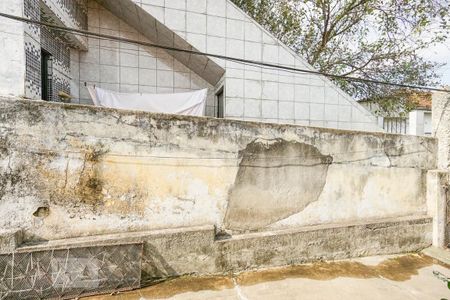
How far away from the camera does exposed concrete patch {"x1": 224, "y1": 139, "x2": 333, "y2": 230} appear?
4.03m

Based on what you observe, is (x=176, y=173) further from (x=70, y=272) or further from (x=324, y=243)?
(x=324, y=243)

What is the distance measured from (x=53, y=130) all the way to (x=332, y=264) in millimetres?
4441

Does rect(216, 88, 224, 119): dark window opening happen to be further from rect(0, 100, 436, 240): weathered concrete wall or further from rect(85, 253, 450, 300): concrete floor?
rect(85, 253, 450, 300): concrete floor

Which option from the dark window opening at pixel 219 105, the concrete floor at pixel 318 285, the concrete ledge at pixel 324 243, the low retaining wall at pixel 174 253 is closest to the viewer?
the low retaining wall at pixel 174 253

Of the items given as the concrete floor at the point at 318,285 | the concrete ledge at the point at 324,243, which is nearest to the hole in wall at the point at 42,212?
the concrete floor at the point at 318,285

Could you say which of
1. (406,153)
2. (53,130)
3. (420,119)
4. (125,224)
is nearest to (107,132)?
(53,130)

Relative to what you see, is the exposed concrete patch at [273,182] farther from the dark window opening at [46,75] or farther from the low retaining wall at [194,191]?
the dark window opening at [46,75]

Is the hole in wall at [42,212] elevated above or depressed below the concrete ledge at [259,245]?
above

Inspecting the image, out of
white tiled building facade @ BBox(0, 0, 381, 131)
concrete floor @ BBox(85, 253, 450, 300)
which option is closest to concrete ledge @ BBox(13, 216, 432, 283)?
concrete floor @ BBox(85, 253, 450, 300)

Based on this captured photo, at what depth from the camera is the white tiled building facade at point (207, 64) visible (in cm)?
504

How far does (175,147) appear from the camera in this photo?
364 centimetres

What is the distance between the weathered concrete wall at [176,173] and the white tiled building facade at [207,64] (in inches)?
50.1

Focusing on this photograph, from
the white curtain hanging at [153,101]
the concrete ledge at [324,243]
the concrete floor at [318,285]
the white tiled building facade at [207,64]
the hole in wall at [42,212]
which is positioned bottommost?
the concrete floor at [318,285]

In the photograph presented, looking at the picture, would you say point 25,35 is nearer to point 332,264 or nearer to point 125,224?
point 125,224
